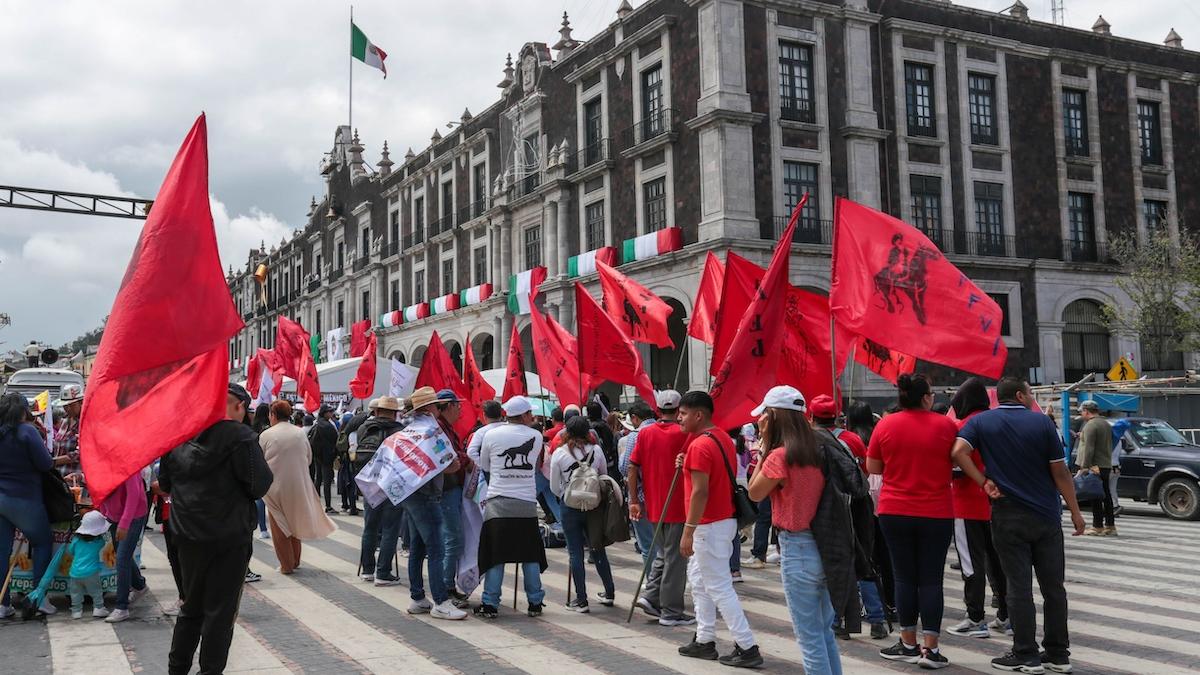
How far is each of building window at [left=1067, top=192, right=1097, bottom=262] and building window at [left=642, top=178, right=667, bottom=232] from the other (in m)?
13.2

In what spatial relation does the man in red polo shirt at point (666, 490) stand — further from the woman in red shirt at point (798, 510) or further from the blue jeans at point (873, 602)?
the woman in red shirt at point (798, 510)

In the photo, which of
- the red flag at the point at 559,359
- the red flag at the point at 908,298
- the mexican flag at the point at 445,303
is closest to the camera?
the red flag at the point at 908,298

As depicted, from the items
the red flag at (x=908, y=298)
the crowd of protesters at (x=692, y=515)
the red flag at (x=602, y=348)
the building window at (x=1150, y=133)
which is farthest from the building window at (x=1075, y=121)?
the crowd of protesters at (x=692, y=515)

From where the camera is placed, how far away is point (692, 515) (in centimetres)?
604

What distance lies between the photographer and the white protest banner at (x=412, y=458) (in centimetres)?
764

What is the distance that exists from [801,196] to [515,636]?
2143cm

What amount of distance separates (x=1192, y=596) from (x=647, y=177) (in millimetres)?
21630

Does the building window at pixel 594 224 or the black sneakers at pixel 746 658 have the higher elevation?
the building window at pixel 594 224

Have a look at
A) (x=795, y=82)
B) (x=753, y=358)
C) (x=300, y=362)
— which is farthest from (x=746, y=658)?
(x=795, y=82)

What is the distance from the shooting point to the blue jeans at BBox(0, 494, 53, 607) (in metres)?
7.24

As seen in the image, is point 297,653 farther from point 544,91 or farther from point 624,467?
point 544,91

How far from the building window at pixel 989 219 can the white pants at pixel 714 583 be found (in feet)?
82.7

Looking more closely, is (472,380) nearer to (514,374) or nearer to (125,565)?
(514,374)

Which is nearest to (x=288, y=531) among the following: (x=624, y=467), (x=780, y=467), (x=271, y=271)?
(x=624, y=467)
